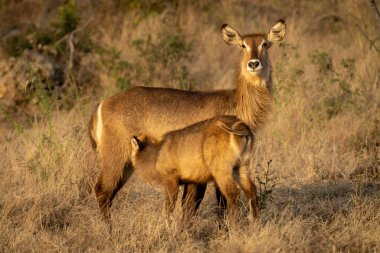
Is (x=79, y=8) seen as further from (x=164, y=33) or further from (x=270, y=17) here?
(x=270, y=17)

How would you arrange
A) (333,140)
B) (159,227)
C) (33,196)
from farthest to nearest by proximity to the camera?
(333,140) → (33,196) → (159,227)

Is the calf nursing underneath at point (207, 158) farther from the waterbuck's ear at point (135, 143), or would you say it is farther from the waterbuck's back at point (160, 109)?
the waterbuck's back at point (160, 109)

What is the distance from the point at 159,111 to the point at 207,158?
1239mm

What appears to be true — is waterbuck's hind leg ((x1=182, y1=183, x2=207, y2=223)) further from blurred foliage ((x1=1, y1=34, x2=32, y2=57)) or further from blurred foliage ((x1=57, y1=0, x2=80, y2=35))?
blurred foliage ((x1=57, y1=0, x2=80, y2=35))

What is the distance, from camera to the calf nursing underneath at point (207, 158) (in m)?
5.46

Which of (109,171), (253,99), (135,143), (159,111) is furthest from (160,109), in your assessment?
(253,99)

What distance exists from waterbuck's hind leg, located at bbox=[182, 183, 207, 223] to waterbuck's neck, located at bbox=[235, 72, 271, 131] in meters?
0.90

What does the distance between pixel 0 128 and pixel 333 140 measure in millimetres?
4757

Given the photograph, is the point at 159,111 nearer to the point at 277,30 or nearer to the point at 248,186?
the point at 248,186

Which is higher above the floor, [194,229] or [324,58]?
[324,58]

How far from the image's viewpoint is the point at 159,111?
22.0ft

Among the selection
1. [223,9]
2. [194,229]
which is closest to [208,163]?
[194,229]

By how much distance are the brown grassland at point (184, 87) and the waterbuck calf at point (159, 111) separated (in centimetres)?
43

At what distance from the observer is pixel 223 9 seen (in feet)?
46.3
